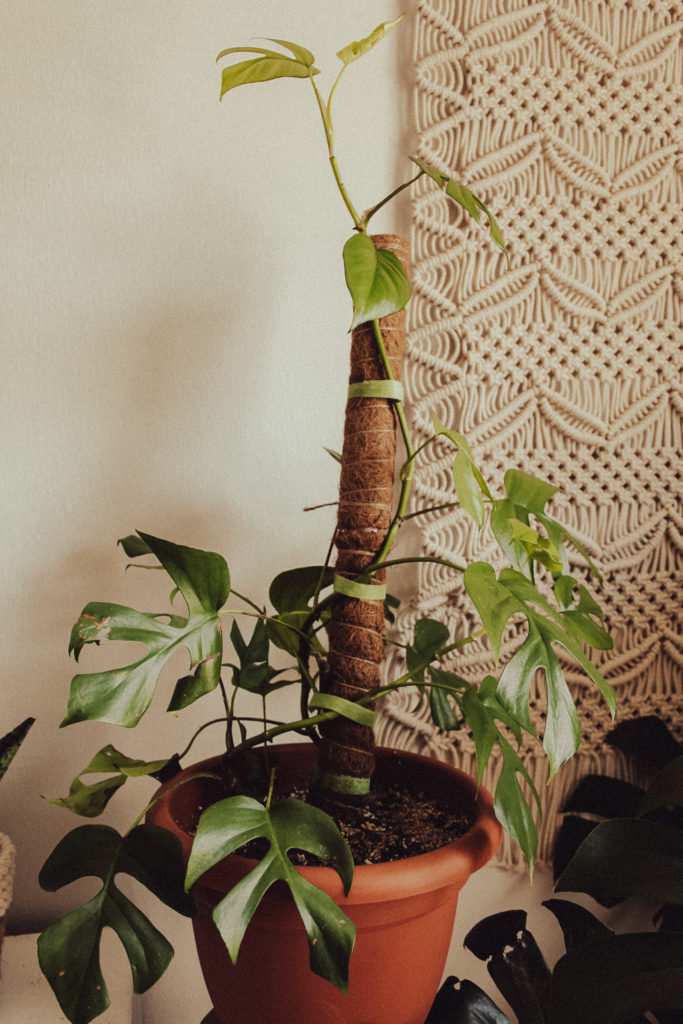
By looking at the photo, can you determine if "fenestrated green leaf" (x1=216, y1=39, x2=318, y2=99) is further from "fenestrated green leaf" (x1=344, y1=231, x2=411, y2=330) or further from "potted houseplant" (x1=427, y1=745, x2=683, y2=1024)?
"potted houseplant" (x1=427, y1=745, x2=683, y2=1024)

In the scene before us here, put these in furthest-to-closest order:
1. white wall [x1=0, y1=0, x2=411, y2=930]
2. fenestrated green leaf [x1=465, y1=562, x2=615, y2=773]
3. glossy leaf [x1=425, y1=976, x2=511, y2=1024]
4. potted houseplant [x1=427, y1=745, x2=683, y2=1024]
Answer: white wall [x1=0, y1=0, x2=411, y2=930] < glossy leaf [x1=425, y1=976, x2=511, y2=1024] < potted houseplant [x1=427, y1=745, x2=683, y2=1024] < fenestrated green leaf [x1=465, y1=562, x2=615, y2=773]

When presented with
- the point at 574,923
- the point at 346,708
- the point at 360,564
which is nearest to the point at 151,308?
the point at 360,564

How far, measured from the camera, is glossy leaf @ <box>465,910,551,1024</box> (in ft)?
2.37

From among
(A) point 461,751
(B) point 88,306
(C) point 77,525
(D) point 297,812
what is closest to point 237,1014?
(D) point 297,812

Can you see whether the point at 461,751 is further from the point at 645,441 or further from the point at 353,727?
the point at 645,441

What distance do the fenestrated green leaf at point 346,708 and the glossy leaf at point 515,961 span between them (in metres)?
0.35

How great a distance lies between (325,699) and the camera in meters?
0.61

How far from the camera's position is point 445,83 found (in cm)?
86

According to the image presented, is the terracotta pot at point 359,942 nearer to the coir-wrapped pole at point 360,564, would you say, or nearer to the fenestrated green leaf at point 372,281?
the coir-wrapped pole at point 360,564

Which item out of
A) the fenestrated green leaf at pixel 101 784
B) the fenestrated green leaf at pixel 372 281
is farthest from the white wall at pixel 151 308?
the fenestrated green leaf at pixel 372 281

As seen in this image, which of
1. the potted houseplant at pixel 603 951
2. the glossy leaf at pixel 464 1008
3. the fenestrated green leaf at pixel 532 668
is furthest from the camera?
the glossy leaf at pixel 464 1008

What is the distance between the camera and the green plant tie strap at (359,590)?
0.63m

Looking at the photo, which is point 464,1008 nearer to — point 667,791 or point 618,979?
point 618,979

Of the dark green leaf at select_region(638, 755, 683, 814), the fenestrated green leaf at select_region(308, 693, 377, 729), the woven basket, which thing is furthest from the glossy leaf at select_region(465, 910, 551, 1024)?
the woven basket
